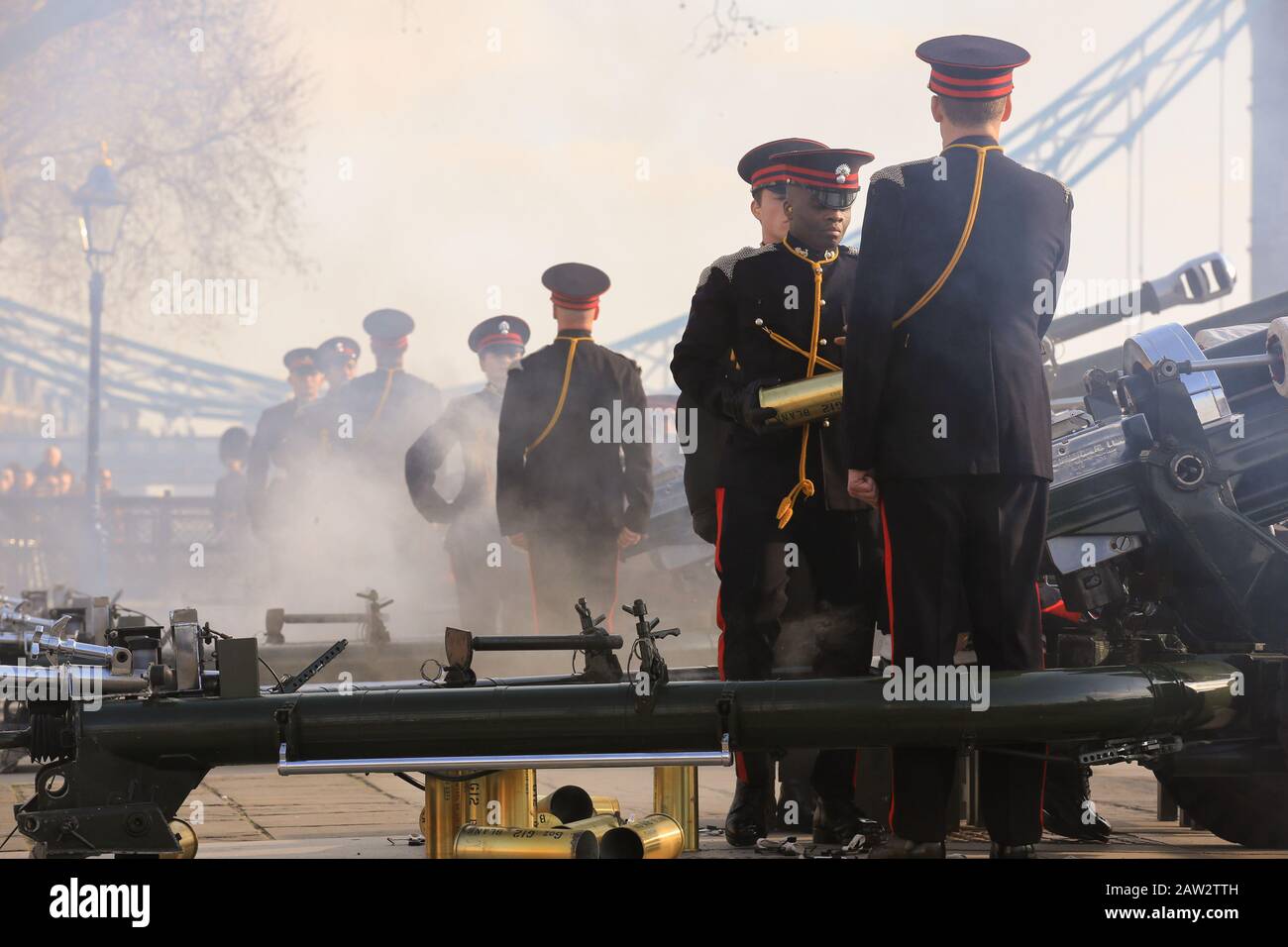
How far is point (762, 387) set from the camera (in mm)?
3986

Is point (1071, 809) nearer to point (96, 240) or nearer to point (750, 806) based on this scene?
point (750, 806)

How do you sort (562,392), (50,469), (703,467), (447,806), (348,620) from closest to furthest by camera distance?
(447,806), (703,467), (562,392), (348,620), (50,469)

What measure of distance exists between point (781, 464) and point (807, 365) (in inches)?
10.2

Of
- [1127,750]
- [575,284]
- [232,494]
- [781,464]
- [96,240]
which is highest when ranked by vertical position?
[96,240]

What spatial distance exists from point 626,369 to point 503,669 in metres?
2.08

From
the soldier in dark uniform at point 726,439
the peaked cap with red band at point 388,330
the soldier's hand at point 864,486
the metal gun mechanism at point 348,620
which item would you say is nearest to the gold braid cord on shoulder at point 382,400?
the peaked cap with red band at point 388,330

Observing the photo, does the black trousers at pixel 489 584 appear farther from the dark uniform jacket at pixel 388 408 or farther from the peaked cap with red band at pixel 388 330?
the peaked cap with red band at pixel 388 330

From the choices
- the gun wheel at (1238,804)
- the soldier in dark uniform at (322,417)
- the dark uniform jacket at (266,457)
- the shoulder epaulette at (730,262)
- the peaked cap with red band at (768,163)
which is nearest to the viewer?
the gun wheel at (1238,804)

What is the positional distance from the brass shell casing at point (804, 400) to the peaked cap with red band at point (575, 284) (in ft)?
11.1

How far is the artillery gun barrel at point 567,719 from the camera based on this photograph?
11.3 feet

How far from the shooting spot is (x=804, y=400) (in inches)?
154

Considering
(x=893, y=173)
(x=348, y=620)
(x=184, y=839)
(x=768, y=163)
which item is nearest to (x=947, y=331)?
(x=893, y=173)

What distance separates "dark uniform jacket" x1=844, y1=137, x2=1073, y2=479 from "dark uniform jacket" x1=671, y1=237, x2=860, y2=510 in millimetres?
488

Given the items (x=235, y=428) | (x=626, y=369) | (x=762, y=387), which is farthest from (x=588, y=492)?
(x=235, y=428)
